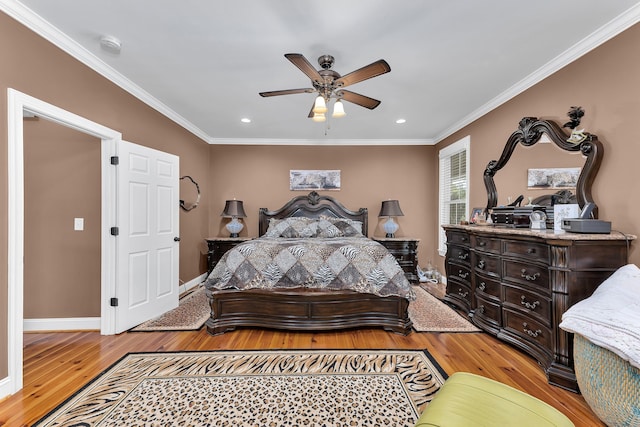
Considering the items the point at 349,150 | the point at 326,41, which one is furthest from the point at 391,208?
the point at 326,41

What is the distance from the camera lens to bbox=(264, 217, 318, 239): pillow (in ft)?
15.4

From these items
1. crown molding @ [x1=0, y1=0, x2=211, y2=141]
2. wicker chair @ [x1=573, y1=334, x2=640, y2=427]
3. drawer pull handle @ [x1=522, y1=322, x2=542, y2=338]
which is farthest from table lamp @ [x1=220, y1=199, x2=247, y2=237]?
wicker chair @ [x1=573, y1=334, x2=640, y2=427]

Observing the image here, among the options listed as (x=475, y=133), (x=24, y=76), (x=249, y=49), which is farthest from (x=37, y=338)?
(x=475, y=133)

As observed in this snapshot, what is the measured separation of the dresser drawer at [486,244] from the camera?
2792 mm

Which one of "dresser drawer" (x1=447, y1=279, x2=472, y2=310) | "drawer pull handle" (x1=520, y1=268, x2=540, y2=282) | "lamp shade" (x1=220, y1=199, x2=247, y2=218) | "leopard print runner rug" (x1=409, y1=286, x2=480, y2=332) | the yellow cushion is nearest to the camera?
the yellow cushion

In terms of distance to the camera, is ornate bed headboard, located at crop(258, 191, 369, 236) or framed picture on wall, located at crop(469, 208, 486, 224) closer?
framed picture on wall, located at crop(469, 208, 486, 224)

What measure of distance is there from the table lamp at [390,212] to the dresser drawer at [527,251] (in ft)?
8.23

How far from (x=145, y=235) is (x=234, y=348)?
1.72m

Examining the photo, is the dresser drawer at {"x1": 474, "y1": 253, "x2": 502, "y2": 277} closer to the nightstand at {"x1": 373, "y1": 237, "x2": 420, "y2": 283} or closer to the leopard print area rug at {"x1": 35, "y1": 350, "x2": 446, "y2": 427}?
the leopard print area rug at {"x1": 35, "y1": 350, "x2": 446, "y2": 427}

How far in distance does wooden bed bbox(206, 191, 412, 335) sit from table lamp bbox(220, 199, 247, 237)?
2.36 m

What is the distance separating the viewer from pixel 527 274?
2.44 m

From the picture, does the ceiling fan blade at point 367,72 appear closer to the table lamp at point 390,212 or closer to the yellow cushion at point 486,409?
the yellow cushion at point 486,409

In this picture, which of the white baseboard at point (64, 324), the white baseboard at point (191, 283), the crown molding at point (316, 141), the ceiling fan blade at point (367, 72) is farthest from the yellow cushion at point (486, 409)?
the crown molding at point (316, 141)

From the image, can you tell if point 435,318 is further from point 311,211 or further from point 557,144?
point 311,211
